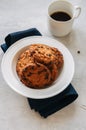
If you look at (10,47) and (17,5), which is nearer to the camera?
(10,47)

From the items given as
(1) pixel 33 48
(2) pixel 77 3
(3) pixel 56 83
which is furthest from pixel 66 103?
(2) pixel 77 3

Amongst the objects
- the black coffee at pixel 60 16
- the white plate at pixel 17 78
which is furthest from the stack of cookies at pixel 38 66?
the black coffee at pixel 60 16

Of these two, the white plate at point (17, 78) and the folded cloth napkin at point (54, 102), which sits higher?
the white plate at point (17, 78)

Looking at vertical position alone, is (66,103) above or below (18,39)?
below

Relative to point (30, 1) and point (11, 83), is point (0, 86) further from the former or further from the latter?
point (30, 1)

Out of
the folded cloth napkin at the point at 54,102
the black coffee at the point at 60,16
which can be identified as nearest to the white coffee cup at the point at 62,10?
the black coffee at the point at 60,16

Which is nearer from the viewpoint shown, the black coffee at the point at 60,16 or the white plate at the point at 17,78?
the white plate at the point at 17,78

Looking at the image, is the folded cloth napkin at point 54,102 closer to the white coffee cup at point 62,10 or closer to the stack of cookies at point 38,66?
the stack of cookies at point 38,66

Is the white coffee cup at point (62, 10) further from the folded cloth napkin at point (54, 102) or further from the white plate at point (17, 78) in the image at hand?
the folded cloth napkin at point (54, 102)

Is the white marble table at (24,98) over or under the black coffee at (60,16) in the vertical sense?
under
